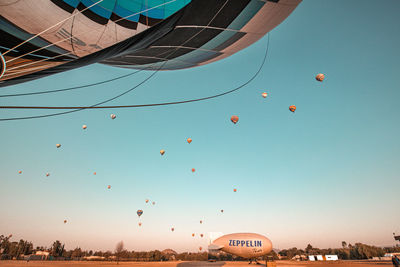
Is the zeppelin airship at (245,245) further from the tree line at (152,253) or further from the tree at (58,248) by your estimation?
the tree at (58,248)

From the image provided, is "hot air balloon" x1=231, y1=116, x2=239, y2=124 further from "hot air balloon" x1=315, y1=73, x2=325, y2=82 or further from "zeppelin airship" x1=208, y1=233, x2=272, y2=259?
"zeppelin airship" x1=208, y1=233, x2=272, y2=259

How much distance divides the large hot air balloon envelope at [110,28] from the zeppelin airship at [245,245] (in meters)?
22.6

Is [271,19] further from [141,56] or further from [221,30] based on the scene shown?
[141,56]

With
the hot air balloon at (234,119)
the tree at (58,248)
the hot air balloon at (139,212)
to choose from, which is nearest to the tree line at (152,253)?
the tree at (58,248)

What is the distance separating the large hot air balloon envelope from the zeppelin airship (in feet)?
74.1

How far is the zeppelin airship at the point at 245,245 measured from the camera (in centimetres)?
2227

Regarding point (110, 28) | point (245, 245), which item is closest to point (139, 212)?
point (245, 245)

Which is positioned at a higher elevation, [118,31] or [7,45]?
[118,31]

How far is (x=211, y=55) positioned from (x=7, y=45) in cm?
651

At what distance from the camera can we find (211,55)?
8375mm

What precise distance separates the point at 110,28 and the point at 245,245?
24.4 meters

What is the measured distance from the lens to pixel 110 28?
5953 mm

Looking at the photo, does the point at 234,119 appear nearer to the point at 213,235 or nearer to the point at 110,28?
the point at 110,28

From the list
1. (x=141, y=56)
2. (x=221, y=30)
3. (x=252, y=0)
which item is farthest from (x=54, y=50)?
(x=252, y=0)
